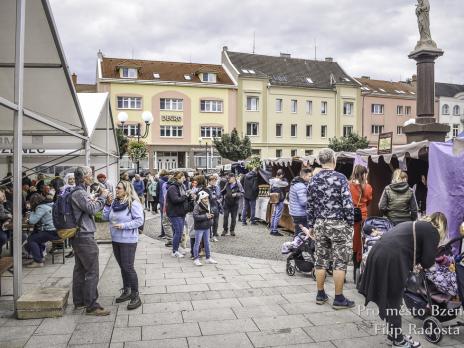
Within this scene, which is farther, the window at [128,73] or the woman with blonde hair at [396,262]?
the window at [128,73]

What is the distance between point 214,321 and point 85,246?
6.06 feet

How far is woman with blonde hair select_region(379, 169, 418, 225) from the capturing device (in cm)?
652

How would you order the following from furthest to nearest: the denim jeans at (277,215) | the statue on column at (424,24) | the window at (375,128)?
the window at (375,128), the statue on column at (424,24), the denim jeans at (277,215)

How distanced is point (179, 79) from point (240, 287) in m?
41.4

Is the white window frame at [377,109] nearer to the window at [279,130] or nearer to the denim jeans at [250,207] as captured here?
the window at [279,130]

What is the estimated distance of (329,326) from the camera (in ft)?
15.9

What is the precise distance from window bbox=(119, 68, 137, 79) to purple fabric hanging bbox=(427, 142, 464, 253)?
4021cm

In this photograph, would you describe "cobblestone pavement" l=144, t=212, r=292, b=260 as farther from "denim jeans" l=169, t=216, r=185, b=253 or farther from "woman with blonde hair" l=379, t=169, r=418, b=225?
"woman with blonde hair" l=379, t=169, r=418, b=225

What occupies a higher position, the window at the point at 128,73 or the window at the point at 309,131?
the window at the point at 128,73

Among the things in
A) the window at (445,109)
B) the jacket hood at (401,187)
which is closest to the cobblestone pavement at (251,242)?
the jacket hood at (401,187)

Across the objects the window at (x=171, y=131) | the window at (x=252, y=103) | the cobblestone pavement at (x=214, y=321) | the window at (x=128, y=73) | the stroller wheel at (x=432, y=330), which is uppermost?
the window at (x=128, y=73)

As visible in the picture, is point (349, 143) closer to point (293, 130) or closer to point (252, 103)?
point (293, 130)

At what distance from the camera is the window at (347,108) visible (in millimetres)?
52031

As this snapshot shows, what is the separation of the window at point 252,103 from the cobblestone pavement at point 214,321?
41.6 meters
